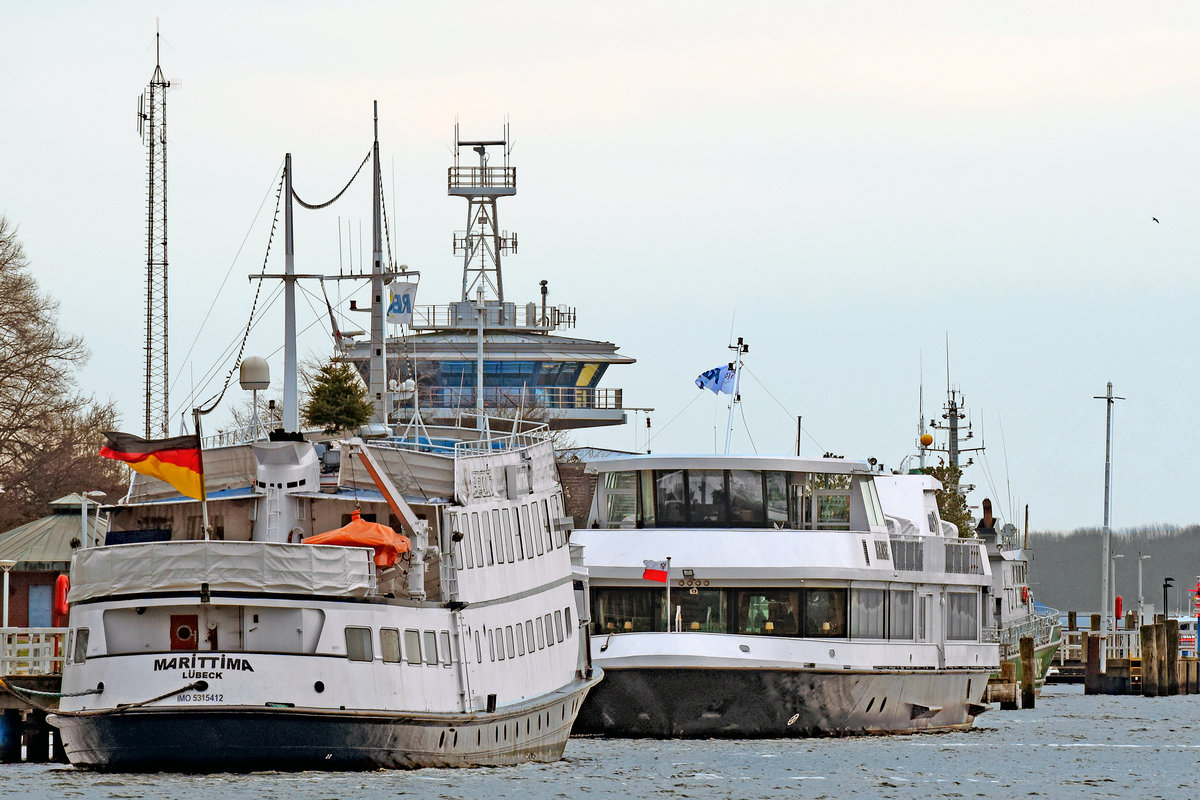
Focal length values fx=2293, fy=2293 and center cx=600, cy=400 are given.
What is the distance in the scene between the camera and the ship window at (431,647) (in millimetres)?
35219

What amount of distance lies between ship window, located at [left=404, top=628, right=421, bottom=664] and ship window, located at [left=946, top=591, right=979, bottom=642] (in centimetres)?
2239

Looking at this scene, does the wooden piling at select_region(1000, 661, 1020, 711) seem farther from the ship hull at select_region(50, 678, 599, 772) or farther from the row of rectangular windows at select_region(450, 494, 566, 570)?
the ship hull at select_region(50, 678, 599, 772)

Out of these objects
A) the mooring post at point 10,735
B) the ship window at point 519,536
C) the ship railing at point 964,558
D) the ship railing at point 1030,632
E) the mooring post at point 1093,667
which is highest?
the ship window at point 519,536

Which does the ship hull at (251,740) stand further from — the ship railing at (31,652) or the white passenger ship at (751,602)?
the white passenger ship at (751,602)

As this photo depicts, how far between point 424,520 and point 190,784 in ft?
21.2

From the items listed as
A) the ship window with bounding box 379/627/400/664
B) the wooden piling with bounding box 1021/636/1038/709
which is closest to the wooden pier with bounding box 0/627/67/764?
the ship window with bounding box 379/627/400/664

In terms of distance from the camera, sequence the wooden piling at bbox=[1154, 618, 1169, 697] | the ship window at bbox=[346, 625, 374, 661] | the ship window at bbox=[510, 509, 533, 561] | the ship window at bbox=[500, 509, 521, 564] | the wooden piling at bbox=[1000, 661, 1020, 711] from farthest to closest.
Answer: the wooden piling at bbox=[1154, 618, 1169, 697] → the wooden piling at bbox=[1000, 661, 1020, 711] → the ship window at bbox=[510, 509, 533, 561] → the ship window at bbox=[500, 509, 521, 564] → the ship window at bbox=[346, 625, 374, 661]

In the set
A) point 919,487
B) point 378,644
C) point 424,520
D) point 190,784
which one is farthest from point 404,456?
point 919,487

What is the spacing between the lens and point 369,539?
34.8 m

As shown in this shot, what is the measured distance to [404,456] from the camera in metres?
36.7

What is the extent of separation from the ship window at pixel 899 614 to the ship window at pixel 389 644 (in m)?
18.9

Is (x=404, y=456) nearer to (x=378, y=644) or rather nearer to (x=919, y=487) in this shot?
(x=378, y=644)

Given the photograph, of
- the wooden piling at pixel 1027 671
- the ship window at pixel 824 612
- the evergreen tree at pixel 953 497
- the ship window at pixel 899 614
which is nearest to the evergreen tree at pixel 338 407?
the ship window at pixel 824 612

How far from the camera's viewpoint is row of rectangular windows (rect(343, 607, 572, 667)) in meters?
33.7
